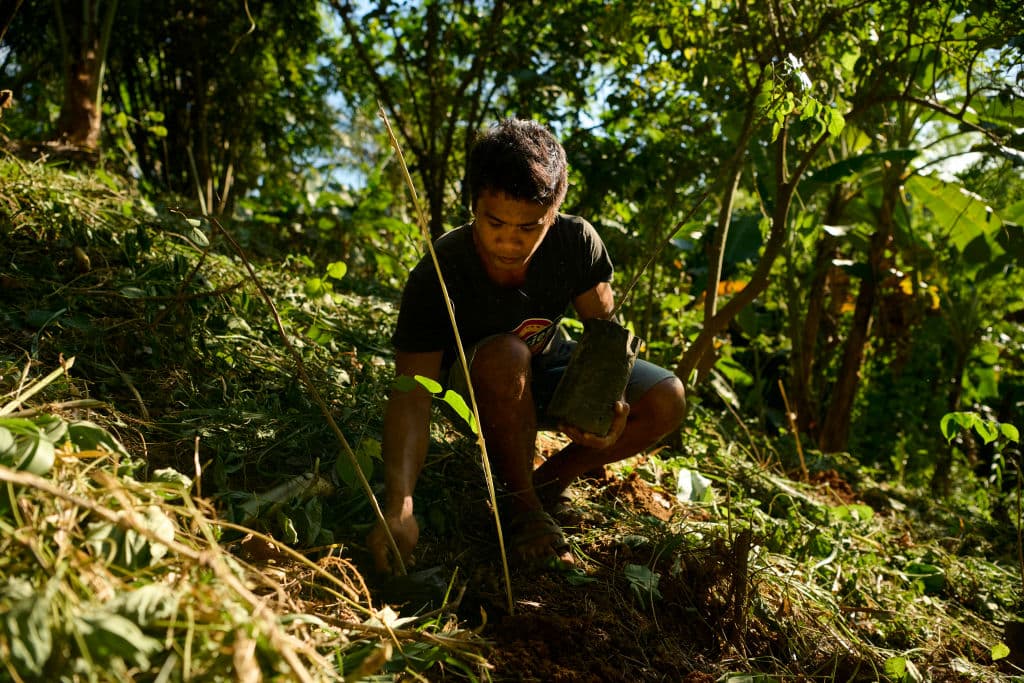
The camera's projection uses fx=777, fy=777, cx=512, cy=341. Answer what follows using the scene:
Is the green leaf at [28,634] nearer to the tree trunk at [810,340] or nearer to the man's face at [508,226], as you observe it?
the man's face at [508,226]

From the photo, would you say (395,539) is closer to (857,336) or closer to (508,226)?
(508,226)

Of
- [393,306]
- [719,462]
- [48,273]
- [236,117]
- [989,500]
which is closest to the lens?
[48,273]

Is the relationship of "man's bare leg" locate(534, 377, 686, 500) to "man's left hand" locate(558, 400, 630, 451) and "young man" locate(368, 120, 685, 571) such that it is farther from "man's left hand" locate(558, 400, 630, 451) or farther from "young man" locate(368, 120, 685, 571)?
"man's left hand" locate(558, 400, 630, 451)

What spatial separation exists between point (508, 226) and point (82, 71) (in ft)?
8.80

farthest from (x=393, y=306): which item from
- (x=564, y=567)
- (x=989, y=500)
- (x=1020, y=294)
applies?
(x=1020, y=294)

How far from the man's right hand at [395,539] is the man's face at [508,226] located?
59 centimetres

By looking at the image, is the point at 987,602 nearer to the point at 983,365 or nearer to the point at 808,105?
the point at 808,105

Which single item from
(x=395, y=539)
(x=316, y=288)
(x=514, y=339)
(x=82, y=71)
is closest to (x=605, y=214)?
(x=316, y=288)

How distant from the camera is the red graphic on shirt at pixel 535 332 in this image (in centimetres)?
198

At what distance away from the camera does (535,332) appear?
2.02 metres

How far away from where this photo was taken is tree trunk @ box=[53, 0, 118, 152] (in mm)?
3338

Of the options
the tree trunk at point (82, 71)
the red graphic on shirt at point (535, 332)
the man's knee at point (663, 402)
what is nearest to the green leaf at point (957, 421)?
the man's knee at point (663, 402)

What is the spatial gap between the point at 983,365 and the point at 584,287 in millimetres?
4183

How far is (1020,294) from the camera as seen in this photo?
182 inches
